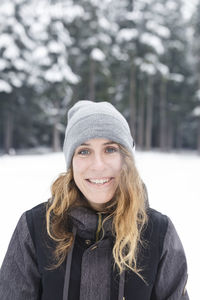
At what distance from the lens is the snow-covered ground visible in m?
6.28

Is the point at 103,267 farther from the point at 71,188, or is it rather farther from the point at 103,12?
the point at 103,12

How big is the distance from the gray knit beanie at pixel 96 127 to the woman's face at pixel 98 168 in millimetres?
51

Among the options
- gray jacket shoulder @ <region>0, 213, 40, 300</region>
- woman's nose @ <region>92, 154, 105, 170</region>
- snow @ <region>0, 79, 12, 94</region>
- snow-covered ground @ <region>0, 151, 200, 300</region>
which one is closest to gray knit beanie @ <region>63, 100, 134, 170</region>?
woman's nose @ <region>92, 154, 105, 170</region>

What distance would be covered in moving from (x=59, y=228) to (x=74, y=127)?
0.68m

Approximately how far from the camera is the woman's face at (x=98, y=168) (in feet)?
6.77

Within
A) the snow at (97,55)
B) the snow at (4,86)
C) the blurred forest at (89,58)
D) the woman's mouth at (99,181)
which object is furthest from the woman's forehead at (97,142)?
the snow at (97,55)

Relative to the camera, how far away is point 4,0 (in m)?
21.7

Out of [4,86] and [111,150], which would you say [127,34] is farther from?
[111,150]

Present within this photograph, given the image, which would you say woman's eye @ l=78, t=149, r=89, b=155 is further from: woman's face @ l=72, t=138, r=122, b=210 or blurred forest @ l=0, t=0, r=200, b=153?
blurred forest @ l=0, t=0, r=200, b=153

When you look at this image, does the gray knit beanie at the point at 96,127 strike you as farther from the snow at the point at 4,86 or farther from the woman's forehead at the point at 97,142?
the snow at the point at 4,86

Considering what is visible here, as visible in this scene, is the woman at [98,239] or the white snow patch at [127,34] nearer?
the woman at [98,239]

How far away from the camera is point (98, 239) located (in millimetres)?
2043

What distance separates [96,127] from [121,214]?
60cm

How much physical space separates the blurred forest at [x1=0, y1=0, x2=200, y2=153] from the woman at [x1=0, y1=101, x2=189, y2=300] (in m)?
20.6
